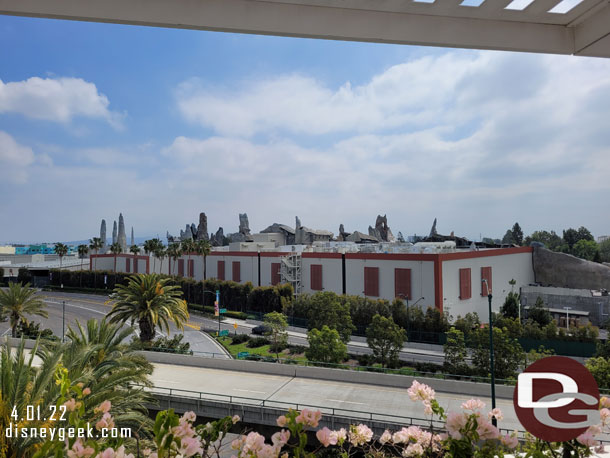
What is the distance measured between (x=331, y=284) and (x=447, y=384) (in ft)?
88.4

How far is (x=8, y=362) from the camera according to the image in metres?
7.30

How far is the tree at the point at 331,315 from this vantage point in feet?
124

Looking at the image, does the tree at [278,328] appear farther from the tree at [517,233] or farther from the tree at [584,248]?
the tree at [517,233]

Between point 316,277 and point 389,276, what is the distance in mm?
10411

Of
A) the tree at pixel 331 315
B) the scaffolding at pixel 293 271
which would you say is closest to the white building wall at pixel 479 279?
the tree at pixel 331 315

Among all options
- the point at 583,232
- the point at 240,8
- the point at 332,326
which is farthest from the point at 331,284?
the point at 583,232

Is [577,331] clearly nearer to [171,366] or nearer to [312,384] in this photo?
[312,384]

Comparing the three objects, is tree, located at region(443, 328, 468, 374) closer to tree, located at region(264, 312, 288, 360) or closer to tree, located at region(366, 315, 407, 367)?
tree, located at region(366, 315, 407, 367)

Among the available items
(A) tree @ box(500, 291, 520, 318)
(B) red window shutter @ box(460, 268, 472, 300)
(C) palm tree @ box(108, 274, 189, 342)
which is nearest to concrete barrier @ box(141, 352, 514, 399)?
(C) palm tree @ box(108, 274, 189, 342)

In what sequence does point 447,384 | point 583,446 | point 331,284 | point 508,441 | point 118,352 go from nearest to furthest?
point 508,441
point 583,446
point 118,352
point 447,384
point 331,284

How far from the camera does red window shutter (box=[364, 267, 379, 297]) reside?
151 feet

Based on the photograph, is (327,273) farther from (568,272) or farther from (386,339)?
(568,272)

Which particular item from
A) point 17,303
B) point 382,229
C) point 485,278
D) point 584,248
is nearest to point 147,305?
point 17,303

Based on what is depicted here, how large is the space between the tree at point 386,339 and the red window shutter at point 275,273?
2371cm
